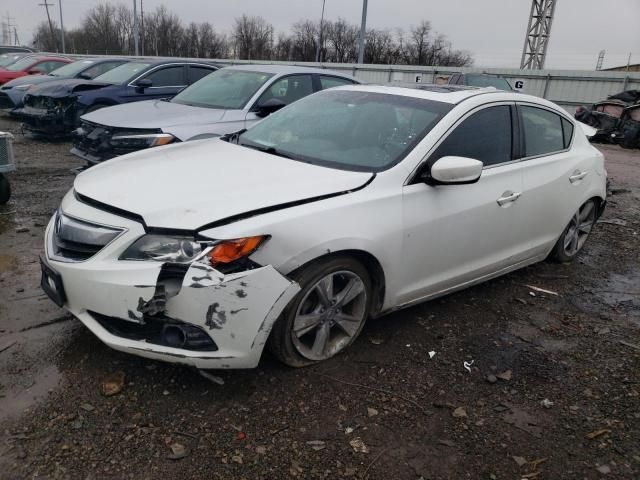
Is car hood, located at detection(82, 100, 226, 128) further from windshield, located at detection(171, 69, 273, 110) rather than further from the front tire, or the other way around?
the front tire

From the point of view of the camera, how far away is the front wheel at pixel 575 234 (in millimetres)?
4898

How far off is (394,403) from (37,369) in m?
2.00

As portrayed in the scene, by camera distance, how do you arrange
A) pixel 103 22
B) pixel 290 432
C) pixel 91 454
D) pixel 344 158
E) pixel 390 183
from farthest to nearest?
pixel 103 22 → pixel 344 158 → pixel 390 183 → pixel 290 432 → pixel 91 454

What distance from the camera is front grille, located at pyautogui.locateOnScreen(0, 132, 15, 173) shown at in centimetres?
550

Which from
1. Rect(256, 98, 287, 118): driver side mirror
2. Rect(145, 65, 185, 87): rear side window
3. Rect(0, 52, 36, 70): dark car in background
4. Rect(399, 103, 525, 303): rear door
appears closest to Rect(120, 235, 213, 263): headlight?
Rect(399, 103, 525, 303): rear door

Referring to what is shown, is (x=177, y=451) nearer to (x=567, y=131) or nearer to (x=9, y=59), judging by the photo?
(x=567, y=131)

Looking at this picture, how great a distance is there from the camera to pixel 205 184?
2941mm

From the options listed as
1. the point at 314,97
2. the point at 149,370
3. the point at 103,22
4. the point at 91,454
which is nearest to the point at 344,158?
the point at 314,97

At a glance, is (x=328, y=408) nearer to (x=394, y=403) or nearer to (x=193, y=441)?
(x=394, y=403)

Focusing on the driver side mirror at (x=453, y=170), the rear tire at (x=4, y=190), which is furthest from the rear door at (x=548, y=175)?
the rear tire at (x=4, y=190)

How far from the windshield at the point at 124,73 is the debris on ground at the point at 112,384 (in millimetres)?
8117

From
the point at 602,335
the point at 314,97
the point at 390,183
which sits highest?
the point at 314,97

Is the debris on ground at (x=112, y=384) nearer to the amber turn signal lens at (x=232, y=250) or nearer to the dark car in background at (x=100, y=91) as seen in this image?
the amber turn signal lens at (x=232, y=250)

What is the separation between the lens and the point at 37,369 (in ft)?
9.58
